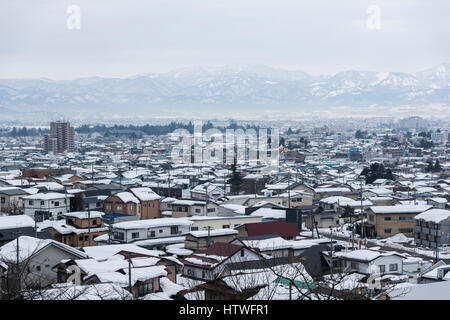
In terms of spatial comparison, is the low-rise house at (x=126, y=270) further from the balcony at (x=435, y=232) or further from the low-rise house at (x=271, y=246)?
the balcony at (x=435, y=232)

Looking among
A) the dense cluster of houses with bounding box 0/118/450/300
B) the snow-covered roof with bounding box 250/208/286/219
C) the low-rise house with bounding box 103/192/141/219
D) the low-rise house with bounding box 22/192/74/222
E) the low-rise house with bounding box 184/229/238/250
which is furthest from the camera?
the low-rise house with bounding box 22/192/74/222

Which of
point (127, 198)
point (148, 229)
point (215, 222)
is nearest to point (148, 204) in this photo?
point (127, 198)

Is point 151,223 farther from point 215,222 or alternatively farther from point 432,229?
point 432,229

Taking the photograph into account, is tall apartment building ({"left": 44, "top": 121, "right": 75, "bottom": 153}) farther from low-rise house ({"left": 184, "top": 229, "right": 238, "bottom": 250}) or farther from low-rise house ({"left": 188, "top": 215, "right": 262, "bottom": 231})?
low-rise house ({"left": 184, "top": 229, "right": 238, "bottom": 250})

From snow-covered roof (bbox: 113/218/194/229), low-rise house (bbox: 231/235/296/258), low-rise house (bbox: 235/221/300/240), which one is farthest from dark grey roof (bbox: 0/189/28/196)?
low-rise house (bbox: 231/235/296/258)

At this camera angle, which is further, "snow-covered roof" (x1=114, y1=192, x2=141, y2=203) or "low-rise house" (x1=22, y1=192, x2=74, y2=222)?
"low-rise house" (x1=22, y1=192, x2=74, y2=222)

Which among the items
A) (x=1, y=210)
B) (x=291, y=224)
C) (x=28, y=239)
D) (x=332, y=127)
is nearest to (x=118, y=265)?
(x=28, y=239)
